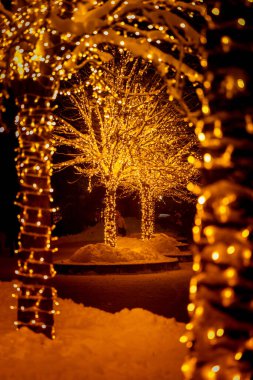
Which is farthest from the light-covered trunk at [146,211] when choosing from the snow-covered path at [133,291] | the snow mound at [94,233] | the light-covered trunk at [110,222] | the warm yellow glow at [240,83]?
the warm yellow glow at [240,83]

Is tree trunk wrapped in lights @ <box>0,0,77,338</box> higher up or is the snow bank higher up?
tree trunk wrapped in lights @ <box>0,0,77,338</box>

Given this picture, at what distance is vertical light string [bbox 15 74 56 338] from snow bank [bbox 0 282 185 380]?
A: 0.34 metres

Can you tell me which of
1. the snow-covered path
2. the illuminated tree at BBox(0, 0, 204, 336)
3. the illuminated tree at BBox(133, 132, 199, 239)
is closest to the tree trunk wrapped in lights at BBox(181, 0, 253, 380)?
the illuminated tree at BBox(0, 0, 204, 336)

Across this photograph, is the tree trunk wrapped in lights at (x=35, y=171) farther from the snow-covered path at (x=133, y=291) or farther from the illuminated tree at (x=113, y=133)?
the illuminated tree at (x=113, y=133)

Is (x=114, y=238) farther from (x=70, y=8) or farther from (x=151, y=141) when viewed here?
(x=70, y=8)

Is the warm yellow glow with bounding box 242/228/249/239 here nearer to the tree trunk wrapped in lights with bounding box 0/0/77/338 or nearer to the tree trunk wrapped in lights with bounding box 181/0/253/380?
the tree trunk wrapped in lights with bounding box 181/0/253/380

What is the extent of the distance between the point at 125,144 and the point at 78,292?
687 cm

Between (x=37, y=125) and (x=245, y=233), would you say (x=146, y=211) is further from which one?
(x=245, y=233)

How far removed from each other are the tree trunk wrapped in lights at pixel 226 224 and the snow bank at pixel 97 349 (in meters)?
2.21

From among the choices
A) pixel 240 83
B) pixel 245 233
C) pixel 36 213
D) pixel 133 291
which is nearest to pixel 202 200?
pixel 245 233

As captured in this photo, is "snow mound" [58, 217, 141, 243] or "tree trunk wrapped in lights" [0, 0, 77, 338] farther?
"snow mound" [58, 217, 141, 243]

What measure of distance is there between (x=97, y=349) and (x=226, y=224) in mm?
3617

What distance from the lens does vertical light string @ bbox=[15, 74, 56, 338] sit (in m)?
8.17

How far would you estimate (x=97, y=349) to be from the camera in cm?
759
